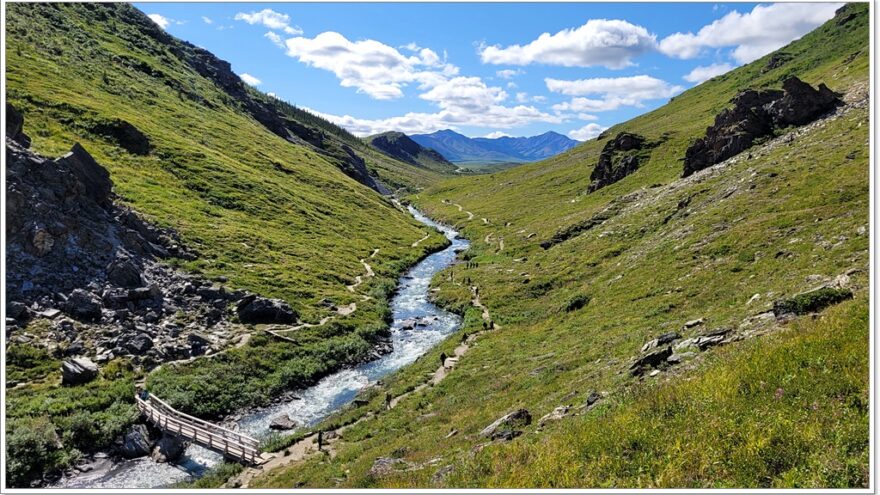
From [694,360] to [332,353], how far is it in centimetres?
2876

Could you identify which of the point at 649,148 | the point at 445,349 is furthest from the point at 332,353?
the point at 649,148

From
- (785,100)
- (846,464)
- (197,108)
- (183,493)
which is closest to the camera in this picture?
(846,464)

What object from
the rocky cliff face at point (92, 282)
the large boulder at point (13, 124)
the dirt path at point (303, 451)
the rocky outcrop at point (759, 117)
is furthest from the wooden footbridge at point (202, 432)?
the rocky outcrop at point (759, 117)

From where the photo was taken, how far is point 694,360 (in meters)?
17.6

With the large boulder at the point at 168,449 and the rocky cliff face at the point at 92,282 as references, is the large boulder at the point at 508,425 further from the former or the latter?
the rocky cliff face at the point at 92,282

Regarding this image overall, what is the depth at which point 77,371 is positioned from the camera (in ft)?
96.9

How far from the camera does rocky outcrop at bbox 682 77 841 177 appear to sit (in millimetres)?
63500

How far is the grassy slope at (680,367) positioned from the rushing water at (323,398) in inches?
122

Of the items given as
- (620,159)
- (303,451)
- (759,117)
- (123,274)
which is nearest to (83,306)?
(123,274)

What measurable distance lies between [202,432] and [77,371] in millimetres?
10502

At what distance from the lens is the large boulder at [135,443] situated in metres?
25.3

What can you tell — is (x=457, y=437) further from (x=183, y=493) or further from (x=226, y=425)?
(x=226, y=425)

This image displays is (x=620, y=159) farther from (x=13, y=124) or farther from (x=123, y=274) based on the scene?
(x=13, y=124)

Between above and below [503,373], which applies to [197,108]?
above
